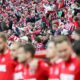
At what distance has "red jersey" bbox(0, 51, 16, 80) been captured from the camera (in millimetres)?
6918

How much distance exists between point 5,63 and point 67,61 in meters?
1.89

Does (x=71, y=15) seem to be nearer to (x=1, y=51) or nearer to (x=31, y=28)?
(x=31, y=28)

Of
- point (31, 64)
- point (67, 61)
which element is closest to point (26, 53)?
point (31, 64)

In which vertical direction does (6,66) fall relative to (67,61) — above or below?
below

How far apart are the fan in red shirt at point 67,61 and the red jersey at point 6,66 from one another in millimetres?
1532

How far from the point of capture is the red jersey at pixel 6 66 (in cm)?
692

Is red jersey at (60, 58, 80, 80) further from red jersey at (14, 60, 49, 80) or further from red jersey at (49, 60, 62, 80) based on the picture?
red jersey at (14, 60, 49, 80)

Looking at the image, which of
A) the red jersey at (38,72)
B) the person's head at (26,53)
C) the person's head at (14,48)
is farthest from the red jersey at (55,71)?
the person's head at (14,48)

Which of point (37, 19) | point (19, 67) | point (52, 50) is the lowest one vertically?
point (37, 19)

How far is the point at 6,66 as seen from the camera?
23.0 ft

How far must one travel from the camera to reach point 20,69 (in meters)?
6.45

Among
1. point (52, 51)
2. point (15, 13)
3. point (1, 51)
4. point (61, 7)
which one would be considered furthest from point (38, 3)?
point (52, 51)

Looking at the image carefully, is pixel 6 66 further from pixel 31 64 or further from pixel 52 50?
pixel 52 50

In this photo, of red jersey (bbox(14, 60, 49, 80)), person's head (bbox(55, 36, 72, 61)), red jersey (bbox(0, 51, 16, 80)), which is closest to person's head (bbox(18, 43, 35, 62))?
red jersey (bbox(14, 60, 49, 80))
